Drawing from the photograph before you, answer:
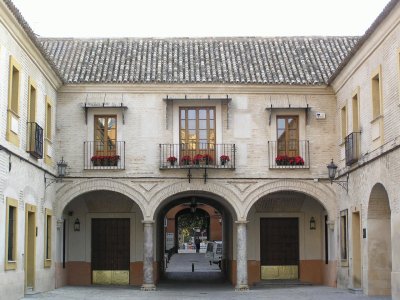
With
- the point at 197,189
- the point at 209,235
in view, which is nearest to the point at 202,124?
the point at 197,189

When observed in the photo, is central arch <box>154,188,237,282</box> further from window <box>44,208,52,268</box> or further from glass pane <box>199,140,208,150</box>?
window <box>44,208,52,268</box>

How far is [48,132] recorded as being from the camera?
81.0ft

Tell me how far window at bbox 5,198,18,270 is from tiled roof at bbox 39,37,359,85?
6969 mm

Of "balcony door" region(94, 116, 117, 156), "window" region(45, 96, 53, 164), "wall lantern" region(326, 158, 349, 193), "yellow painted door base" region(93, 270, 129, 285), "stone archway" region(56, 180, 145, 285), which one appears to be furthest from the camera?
"yellow painted door base" region(93, 270, 129, 285)

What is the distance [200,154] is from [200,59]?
12.3 feet

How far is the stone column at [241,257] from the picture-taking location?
25.6m

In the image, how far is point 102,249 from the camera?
28438 mm

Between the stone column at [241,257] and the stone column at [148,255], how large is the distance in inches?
109

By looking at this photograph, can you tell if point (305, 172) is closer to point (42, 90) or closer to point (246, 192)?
point (246, 192)

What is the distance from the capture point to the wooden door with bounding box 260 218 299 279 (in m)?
28.6

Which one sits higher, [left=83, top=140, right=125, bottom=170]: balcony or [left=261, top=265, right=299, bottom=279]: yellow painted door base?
[left=83, top=140, right=125, bottom=170]: balcony

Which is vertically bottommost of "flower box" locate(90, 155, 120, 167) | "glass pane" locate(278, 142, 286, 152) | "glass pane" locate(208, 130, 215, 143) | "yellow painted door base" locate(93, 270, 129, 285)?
"yellow painted door base" locate(93, 270, 129, 285)

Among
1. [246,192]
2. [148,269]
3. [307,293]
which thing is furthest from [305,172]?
[148,269]

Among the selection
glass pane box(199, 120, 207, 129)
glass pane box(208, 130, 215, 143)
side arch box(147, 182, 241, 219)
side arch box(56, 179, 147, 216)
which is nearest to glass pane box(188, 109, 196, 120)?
glass pane box(199, 120, 207, 129)
